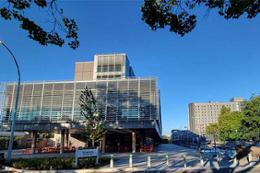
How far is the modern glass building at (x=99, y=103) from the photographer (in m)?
35.1

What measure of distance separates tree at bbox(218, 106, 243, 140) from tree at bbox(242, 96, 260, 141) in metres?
1.48

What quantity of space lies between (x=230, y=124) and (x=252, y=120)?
5.99 meters

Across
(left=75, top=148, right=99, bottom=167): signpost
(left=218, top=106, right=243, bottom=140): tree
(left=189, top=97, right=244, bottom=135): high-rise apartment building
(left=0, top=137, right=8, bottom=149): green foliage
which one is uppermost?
(left=189, top=97, right=244, bottom=135): high-rise apartment building

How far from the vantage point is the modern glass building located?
35.1 m

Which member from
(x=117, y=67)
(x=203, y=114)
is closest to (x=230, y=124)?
(x=117, y=67)

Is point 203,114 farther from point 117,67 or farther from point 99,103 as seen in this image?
point 99,103

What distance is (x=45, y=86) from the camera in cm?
4034

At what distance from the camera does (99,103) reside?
3731 cm

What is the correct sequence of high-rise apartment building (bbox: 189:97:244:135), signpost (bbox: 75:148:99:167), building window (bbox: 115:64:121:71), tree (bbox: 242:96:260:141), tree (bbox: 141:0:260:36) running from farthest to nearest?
high-rise apartment building (bbox: 189:97:244:135) < building window (bbox: 115:64:121:71) < tree (bbox: 242:96:260:141) < signpost (bbox: 75:148:99:167) < tree (bbox: 141:0:260:36)

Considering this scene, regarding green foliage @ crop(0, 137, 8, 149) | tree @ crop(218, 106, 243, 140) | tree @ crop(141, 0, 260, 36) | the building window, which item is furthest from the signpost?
tree @ crop(218, 106, 243, 140)

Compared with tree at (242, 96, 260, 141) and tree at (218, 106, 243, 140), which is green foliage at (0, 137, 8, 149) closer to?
tree at (218, 106, 243, 140)

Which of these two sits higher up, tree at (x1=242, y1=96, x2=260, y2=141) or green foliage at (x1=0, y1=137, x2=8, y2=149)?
tree at (x1=242, y1=96, x2=260, y2=141)

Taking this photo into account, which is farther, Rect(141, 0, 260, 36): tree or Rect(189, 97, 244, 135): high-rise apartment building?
Rect(189, 97, 244, 135): high-rise apartment building

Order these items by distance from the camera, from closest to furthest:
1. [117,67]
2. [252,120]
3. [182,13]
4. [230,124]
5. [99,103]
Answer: [182,13] → [99,103] → [252,120] → [230,124] → [117,67]
